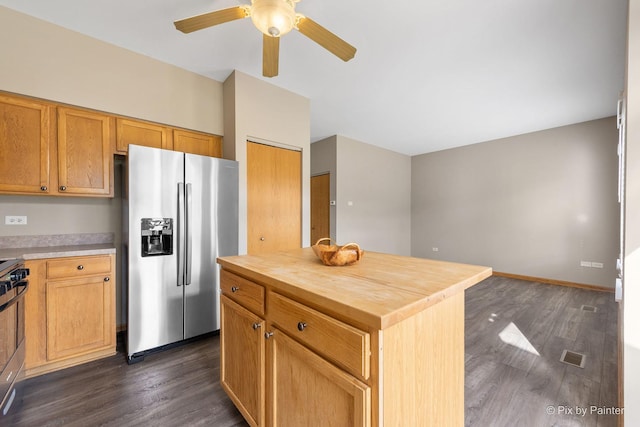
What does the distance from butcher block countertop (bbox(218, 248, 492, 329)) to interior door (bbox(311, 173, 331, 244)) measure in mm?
3748

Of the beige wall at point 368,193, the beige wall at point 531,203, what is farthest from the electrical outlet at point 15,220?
the beige wall at point 531,203

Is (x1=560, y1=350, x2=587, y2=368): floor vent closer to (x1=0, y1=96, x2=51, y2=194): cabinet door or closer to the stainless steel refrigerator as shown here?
the stainless steel refrigerator

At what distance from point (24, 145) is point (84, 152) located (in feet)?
1.14

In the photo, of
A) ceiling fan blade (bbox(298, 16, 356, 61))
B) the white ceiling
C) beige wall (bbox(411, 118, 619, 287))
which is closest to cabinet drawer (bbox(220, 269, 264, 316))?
ceiling fan blade (bbox(298, 16, 356, 61))

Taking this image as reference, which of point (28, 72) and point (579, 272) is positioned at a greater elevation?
point (28, 72)

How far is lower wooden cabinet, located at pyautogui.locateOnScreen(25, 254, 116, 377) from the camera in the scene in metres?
1.88

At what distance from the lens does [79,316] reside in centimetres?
204

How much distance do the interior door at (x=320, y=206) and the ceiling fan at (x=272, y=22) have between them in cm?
345

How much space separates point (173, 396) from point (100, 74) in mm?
2689

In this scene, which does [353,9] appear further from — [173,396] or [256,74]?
[173,396]

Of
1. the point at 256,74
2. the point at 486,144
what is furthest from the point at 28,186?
the point at 486,144

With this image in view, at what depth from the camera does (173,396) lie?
172cm

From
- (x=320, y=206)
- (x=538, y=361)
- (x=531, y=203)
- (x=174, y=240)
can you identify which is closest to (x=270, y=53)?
(x=174, y=240)

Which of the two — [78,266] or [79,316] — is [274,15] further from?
[79,316]
